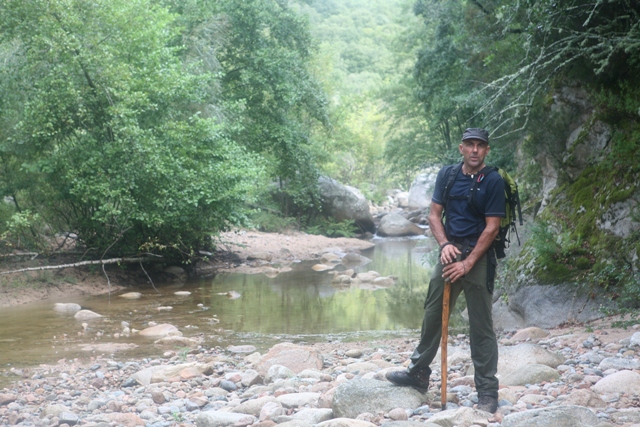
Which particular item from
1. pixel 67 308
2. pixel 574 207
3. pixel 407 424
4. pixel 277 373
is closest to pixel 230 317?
pixel 67 308

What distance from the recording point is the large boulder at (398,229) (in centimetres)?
3200

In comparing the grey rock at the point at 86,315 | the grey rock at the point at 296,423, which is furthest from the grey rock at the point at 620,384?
the grey rock at the point at 86,315

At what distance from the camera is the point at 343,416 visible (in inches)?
193

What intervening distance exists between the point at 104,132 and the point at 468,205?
11448 mm

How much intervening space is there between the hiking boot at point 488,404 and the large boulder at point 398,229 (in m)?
27.3

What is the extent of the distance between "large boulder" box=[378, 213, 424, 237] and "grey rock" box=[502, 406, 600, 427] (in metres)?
27.9

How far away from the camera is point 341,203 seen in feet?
103

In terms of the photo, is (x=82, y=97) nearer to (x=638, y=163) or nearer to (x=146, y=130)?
(x=146, y=130)

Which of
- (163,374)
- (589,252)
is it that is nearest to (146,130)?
(163,374)

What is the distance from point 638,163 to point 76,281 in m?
12.0

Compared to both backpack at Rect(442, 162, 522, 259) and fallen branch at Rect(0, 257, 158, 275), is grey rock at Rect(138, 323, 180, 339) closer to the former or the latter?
fallen branch at Rect(0, 257, 158, 275)

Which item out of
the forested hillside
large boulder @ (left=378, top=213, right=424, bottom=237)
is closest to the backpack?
the forested hillside

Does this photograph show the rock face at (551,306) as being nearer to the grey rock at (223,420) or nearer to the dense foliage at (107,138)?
the grey rock at (223,420)

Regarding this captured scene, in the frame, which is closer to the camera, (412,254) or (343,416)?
(343,416)
